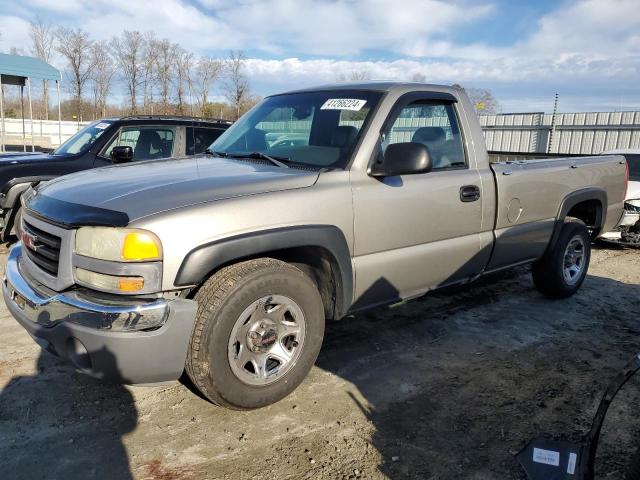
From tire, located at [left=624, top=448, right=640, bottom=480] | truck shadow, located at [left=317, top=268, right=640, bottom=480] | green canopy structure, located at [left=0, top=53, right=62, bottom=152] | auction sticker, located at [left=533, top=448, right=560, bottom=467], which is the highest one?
green canopy structure, located at [left=0, top=53, right=62, bottom=152]

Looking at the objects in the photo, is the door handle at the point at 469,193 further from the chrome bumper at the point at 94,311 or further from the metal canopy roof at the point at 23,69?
the metal canopy roof at the point at 23,69

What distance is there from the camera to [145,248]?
8.26 feet

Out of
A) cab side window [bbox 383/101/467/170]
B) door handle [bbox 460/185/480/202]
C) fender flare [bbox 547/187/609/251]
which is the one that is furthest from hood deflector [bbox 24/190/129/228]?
fender flare [bbox 547/187/609/251]

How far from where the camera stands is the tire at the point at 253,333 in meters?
2.71

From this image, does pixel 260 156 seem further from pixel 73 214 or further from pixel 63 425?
pixel 63 425

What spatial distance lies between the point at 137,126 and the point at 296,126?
3.94 metres

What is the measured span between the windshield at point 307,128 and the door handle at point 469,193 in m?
0.95

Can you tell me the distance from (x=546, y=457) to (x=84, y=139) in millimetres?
6632

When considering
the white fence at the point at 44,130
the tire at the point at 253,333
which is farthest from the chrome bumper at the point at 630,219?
the white fence at the point at 44,130

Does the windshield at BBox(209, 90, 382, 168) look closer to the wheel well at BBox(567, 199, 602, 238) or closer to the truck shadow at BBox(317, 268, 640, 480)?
the truck shadow at BBox(317, 268, 640, 480)

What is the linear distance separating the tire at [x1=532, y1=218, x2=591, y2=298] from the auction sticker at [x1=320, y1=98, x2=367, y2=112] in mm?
2545

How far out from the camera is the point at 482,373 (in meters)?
3.62

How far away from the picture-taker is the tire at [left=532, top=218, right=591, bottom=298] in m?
4.99

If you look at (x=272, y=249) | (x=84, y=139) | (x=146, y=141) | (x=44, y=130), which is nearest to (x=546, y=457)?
(x=272, y=249)
